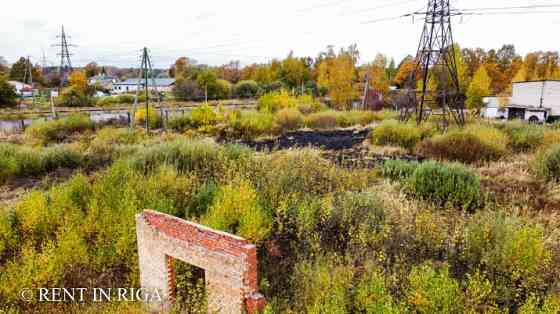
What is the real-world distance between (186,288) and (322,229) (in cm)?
227

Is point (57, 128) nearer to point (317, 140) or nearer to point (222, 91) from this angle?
point (317, 140)

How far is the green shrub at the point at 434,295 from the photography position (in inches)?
147

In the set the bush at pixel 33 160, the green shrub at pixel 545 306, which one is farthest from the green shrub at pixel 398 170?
the bush at pixel 33 160

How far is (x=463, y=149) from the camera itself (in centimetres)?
1114

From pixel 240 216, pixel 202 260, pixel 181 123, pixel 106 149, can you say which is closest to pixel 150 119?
pixel 181 123

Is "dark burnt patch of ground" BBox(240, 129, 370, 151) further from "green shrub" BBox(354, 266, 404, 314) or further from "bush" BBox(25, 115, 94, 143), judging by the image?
"green shrub" BBox(354, 266, 404, 314)

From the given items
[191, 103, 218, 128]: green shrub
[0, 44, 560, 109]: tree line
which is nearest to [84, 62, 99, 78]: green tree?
[0, 44, 560, 109]: tree line

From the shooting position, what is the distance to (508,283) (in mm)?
4402

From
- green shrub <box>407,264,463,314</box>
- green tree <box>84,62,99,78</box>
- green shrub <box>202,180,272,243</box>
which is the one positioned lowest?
green shrub <box>407,264,463,314</box>

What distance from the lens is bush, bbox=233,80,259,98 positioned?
44188 mm

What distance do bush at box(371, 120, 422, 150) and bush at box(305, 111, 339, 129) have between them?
6.25 meters

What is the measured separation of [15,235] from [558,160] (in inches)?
446

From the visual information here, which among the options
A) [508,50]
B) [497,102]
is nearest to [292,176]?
[497,102]

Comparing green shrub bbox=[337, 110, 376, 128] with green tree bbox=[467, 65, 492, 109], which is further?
green tree bbox=[467, 65, 492, 109]
